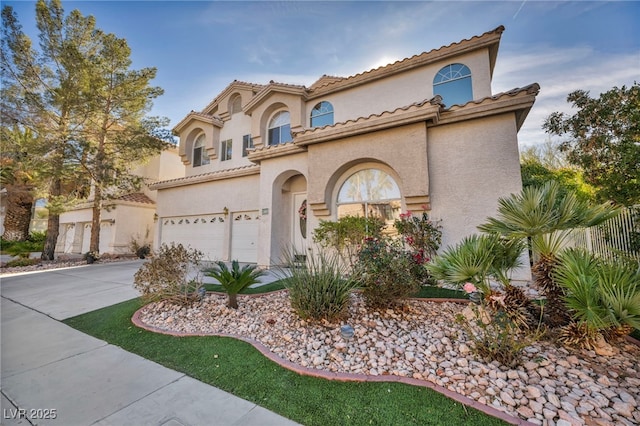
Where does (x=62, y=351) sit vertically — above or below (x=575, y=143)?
below

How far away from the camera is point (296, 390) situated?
137 inches

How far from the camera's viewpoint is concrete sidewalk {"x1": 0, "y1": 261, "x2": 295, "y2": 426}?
3041 mm

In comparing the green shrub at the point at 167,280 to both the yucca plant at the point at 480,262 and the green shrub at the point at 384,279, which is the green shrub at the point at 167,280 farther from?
the yucca plant at the point at 480,262

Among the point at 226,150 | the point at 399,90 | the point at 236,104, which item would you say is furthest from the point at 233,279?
the point at 236,104

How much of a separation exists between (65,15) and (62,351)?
19.6 meters

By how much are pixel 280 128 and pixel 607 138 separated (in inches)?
542

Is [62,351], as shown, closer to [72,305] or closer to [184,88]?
[72,305]

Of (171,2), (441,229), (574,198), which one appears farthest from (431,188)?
(171,2)

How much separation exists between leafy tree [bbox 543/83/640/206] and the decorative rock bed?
21.5 ft

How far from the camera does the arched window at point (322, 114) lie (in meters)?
14.0

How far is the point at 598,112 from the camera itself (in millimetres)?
8984

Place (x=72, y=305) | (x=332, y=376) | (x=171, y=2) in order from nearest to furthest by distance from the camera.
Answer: (x=332, y=376), (x=72, y=305), (x=171, y=2)

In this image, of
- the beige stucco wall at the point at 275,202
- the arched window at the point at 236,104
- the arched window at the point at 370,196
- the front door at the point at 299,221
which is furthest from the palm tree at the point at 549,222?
the arched window at the point at 236,104

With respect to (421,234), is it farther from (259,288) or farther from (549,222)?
(259,288)
